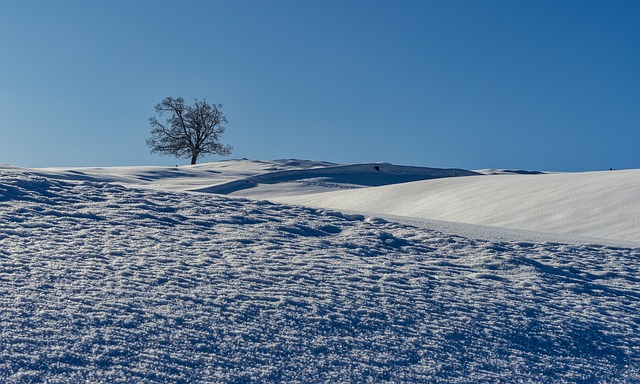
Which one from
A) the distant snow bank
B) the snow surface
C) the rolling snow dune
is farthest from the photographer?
the rolling snow dune

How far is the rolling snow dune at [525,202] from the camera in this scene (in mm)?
9094

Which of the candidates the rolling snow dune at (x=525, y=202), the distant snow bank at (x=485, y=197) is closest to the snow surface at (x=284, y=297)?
the distant snow bank at (x=485, y=197)

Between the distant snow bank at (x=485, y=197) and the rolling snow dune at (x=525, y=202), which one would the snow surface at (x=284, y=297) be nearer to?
the distant snow bank at (x=485, y=197)

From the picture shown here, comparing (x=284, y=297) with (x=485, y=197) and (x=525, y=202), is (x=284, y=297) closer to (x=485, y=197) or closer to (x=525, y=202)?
(x=525, y=202)

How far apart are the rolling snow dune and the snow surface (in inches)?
96.8

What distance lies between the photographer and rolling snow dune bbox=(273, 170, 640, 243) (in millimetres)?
9094

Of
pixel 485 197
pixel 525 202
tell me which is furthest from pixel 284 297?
A: pixel 485 197

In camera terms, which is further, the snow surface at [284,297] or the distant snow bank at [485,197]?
the distant snow bank at [485,197]

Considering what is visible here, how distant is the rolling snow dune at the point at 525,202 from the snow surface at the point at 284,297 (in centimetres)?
246

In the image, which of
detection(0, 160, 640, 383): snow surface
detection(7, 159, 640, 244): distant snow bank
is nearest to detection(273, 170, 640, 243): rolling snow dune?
detection(7, 159, 640, 244): distant snow bank

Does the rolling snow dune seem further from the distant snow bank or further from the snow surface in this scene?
the snow surface

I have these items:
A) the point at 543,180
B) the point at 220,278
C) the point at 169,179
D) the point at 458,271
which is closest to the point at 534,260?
the point at 458,271

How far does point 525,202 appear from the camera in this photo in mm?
10969

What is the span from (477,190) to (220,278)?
32.8ft
